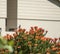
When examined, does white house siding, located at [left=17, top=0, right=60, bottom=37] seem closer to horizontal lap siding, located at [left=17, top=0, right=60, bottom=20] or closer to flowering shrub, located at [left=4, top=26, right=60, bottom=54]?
horizontal lap siding, located at [left=17, top=0, right=60, bottom=20]

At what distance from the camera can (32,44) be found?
181 inches

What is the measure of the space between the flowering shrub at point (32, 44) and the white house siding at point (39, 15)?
19.0 metres

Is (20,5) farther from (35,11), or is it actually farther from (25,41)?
(25,41)

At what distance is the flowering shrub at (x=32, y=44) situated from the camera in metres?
4.36

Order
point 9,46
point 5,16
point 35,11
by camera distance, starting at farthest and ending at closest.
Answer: point 35,11 < point 5,16 < point 9,46

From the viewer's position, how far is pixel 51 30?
83.9 feet

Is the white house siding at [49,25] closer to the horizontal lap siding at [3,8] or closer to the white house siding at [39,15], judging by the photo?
the white house siding at [39,15]

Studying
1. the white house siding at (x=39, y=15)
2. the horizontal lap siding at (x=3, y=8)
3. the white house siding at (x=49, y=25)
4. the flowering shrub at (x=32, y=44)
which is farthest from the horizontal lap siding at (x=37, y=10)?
the flowering shrub at (x=32, y=44)

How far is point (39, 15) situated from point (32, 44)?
2039 centimetres

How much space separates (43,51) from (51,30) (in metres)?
21.3

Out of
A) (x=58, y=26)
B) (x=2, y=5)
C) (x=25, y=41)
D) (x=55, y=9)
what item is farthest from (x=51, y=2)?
(x=25, y=41)

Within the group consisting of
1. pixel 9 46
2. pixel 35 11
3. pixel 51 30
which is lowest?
pixel 51 30

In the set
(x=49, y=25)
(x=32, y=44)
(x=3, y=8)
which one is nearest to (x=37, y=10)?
(x=49, y=25)

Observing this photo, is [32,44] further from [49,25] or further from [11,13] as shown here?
[49,25]
